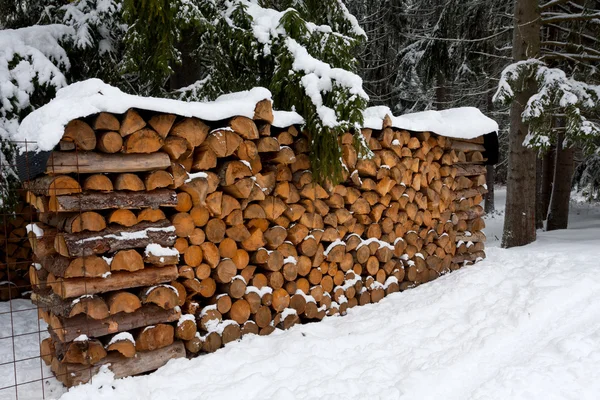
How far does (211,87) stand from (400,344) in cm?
421

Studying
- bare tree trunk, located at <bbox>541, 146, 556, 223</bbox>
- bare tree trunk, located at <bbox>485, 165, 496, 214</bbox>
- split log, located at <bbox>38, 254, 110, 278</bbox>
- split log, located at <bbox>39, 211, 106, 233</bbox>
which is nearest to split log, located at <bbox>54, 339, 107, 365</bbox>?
split log, located at <bbox>38, 254, 110, 278</bbox>

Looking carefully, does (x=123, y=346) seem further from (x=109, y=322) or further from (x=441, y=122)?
(x=441, y=122)

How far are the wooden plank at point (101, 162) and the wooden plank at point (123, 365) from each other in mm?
1356

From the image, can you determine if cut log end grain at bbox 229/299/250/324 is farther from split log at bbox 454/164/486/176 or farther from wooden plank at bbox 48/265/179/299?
split log at bbox 454/164/486/176

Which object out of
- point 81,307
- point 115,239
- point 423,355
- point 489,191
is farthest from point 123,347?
point 489,191

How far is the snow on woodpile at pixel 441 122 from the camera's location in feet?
16.7

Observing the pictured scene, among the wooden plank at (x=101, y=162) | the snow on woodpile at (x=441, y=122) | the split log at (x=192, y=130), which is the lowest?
the wooden plank at (x=101, y=162)

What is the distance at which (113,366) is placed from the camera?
3332 mm

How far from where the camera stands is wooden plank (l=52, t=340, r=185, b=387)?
3206 millimetres

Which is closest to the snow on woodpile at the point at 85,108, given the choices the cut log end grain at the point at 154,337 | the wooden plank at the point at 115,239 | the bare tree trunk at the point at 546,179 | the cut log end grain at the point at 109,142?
the cut log end grain at the point at 109,142

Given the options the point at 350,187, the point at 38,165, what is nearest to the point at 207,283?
the point at 38,165

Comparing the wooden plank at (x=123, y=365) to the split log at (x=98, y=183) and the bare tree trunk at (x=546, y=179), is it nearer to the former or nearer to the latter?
the split log at (x=98, y=183)

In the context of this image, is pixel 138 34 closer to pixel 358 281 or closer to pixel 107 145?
pixel 107 145

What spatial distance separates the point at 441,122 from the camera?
231 inches
